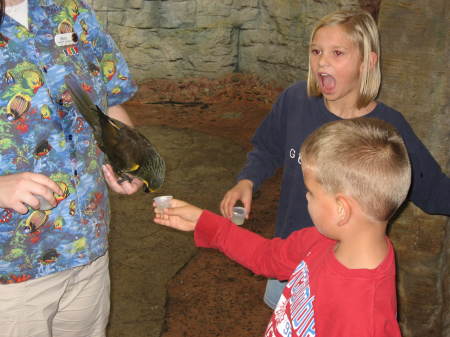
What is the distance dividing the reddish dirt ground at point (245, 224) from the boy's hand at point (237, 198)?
48.4 inches

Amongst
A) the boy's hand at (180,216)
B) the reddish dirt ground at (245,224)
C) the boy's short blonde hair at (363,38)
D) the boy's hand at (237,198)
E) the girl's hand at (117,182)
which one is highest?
the boy's short blonde hair at (363,38)

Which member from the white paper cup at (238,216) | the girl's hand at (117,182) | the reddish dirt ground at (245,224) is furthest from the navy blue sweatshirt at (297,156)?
the reddish dirt ground at (245,224)

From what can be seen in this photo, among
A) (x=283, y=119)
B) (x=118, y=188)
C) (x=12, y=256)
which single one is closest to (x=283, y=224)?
(x=283, y=119)

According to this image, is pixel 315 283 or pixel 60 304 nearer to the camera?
pixel 315 283

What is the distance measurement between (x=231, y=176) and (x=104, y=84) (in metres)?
3.19

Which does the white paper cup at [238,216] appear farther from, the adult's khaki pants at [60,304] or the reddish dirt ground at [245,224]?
the reddish dirt ground at [245,224]

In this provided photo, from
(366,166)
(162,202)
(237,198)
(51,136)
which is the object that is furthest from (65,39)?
(366,166)

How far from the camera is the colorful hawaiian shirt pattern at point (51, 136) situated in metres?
1.42

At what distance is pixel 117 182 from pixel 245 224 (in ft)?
7.96

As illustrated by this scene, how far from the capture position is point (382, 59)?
2.07m

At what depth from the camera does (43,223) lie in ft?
5.00

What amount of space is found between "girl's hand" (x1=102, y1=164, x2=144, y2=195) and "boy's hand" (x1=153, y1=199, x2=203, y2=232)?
126mm

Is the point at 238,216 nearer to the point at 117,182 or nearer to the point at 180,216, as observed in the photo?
the point at 180,216

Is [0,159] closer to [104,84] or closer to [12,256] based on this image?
[12,256]
